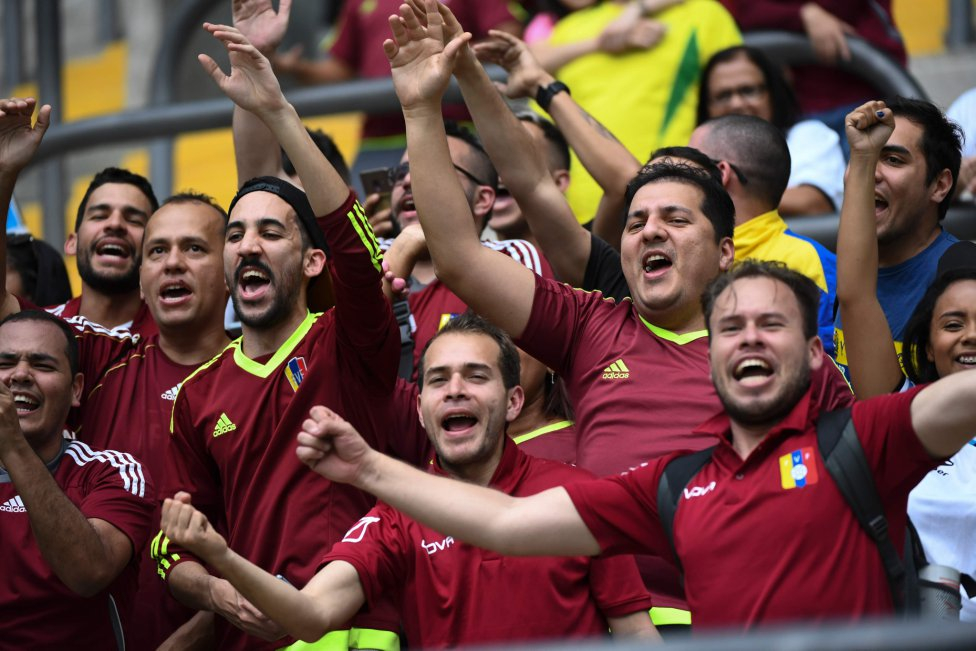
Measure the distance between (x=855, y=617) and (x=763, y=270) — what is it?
0.85 metres

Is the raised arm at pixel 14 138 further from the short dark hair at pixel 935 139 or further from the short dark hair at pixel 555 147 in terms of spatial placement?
the short dark hair at pixel 935 139

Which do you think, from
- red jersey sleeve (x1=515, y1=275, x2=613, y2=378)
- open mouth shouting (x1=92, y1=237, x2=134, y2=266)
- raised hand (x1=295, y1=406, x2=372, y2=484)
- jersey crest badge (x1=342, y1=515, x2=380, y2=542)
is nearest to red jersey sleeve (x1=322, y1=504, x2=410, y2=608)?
jersey crest badge (x1=342, y1=515, x2=380, y2=542)

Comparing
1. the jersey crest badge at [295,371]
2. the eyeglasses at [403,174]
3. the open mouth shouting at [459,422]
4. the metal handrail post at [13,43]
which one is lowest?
the open mouth shouting at [459,422]

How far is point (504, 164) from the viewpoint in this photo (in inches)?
205

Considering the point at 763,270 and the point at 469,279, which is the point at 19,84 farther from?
the point at 763,270

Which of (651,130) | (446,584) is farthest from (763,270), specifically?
(651,130)

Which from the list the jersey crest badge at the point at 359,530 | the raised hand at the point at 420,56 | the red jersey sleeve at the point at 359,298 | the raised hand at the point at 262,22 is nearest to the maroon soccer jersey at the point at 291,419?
the red jersey sleeve at the point at 359,298

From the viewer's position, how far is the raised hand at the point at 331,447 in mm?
3820

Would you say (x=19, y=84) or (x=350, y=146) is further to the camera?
(x=350, y=146)

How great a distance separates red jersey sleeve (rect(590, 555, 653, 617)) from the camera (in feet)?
14.0

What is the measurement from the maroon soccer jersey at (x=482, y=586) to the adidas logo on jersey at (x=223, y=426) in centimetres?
63

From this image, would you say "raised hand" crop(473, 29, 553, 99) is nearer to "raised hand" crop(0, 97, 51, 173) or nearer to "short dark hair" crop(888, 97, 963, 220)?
"short dark hair" crop(888, 97, 963, 220)

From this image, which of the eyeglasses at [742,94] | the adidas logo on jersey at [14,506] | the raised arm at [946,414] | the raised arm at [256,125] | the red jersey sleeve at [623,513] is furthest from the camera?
the eyeglasses at [742,94]

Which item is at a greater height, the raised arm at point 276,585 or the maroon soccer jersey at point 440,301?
the maroon soccer jersey at point 440,301
